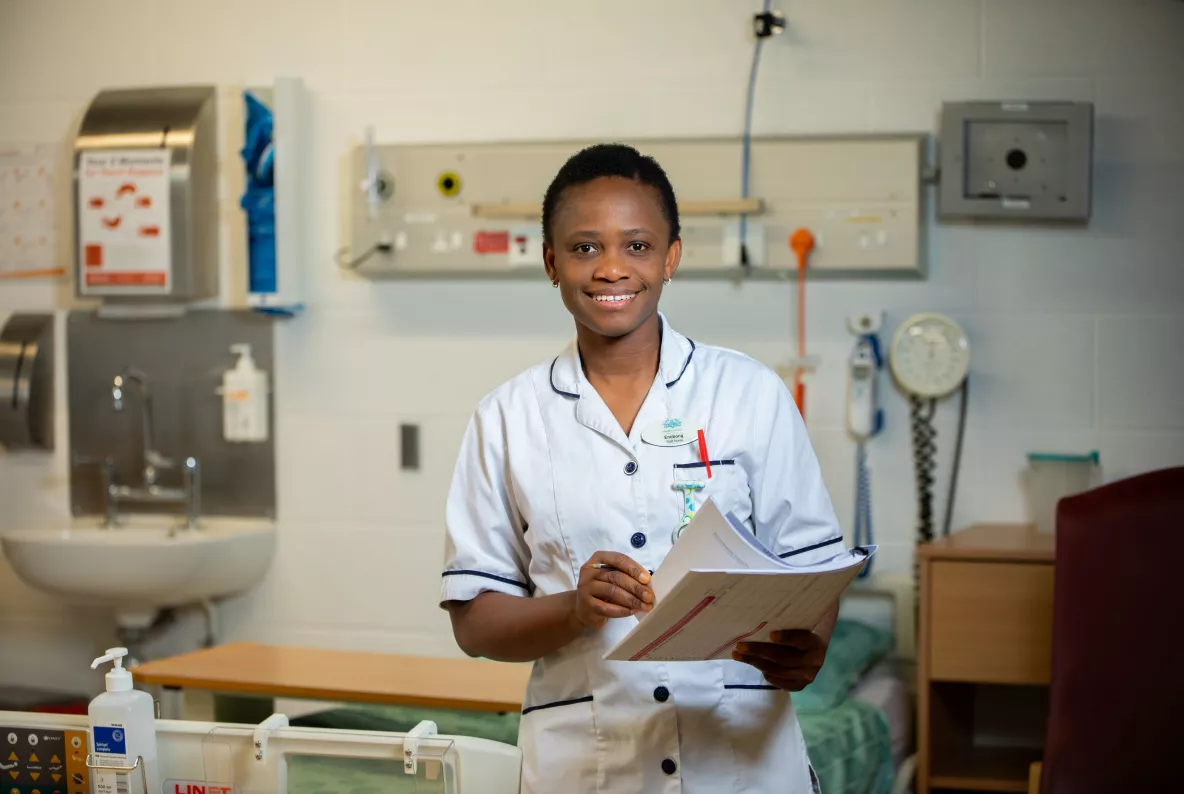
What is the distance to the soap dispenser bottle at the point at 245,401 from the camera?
336cm

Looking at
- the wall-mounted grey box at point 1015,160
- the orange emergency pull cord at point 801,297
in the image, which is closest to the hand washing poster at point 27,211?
the orange emergency pull cord at point 801,297

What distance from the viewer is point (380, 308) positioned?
3369 mm

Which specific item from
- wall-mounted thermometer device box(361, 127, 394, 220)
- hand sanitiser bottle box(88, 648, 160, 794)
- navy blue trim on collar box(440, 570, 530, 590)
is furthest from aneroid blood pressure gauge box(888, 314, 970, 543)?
hand sanitiser bottle box(88, 648, 160, 794)

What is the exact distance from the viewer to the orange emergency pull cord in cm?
309

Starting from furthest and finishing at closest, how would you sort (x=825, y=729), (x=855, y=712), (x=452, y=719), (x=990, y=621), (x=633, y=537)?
(x=990, y=621)
(x=855, y=712)
(x=825, y=729)
(x=452, y=719)
(x=633, y=537)

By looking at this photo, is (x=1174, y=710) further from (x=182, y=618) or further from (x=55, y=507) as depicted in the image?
(x=55, y=507)

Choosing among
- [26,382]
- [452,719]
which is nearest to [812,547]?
[452,719]

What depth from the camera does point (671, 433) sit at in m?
1.41

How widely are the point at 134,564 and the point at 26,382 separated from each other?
0.69 metres

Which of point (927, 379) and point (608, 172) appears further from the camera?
point (927, 379)

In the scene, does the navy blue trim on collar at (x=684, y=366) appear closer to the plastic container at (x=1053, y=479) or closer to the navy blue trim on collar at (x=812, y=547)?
the navy blue trim on collar at (x=812, y=547)

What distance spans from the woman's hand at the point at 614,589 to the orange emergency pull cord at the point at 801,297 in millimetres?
1905

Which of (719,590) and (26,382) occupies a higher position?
(26,382)

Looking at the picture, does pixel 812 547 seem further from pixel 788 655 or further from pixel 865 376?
pixel 865 376
